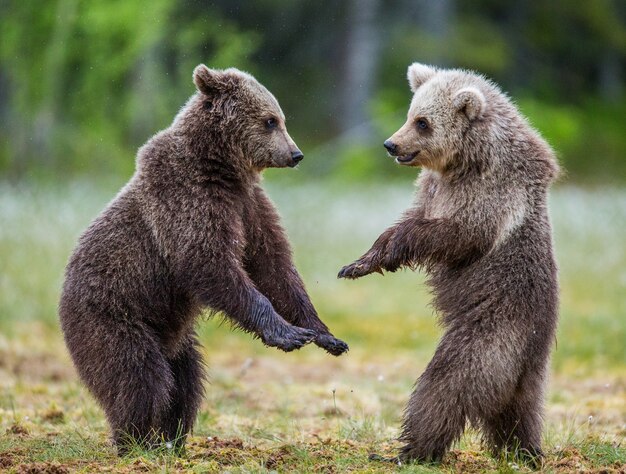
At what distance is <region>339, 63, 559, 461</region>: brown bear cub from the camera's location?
5.73 metres

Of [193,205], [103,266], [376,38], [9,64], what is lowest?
[103,266]

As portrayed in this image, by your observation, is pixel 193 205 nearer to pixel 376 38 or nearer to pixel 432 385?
pixel 432 385

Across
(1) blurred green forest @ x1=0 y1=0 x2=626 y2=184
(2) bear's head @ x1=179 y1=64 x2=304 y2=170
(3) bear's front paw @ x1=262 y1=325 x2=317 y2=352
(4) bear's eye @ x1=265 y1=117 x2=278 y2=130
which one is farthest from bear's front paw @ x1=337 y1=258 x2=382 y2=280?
(1) blurred green forest @ x1=0 y1=0 x2=626 y2=184

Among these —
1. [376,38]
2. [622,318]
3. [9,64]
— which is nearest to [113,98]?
[9,64]

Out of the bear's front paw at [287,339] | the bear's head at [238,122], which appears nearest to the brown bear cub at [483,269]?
the bear's front paw at [287,339]

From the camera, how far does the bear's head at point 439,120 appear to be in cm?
609

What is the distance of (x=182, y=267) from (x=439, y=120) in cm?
182

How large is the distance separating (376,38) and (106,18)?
14997 mm

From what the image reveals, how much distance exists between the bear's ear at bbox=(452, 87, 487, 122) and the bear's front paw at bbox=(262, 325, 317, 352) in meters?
1.66

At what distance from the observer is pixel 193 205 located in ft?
19.6

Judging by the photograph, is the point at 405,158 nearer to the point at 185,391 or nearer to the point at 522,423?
the point at 522,423

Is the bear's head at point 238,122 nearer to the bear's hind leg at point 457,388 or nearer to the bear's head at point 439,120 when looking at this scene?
the bear's head at point 439,120

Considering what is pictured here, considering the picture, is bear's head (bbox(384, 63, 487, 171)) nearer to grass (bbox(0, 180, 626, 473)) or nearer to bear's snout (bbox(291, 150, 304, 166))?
bear's snout (bbox(291, 150, 304, 166))

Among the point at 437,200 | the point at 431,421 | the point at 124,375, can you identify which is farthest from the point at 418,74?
the point at 124,375
